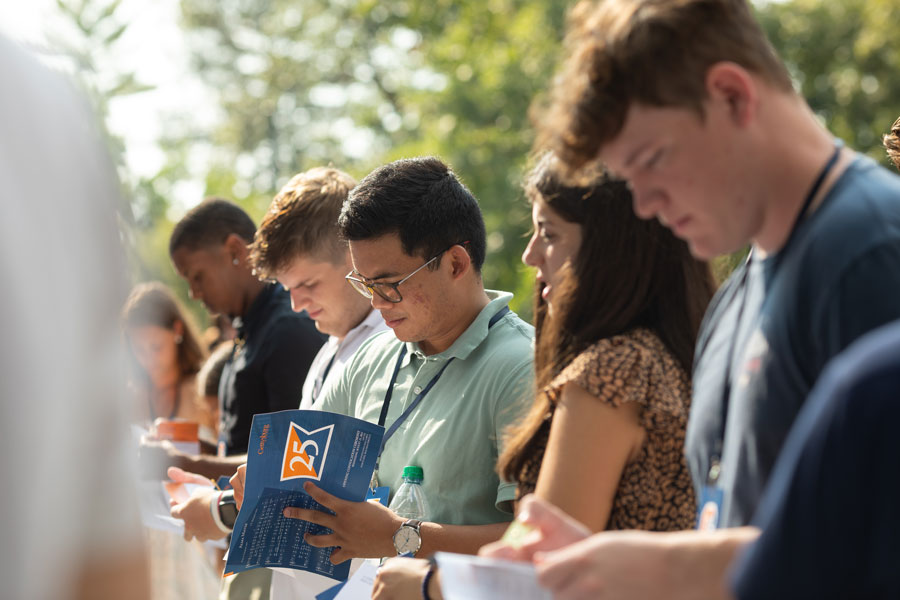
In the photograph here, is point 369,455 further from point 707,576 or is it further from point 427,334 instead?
point 707,576

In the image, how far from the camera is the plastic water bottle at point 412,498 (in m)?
2.79

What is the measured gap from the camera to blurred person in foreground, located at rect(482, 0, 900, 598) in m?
1.41

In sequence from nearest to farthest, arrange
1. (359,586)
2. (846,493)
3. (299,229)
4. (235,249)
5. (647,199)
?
(846,493), (647,199), (359,586), (299,229), (235,249)

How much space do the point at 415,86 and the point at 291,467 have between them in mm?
15082

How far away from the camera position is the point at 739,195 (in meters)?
1.54

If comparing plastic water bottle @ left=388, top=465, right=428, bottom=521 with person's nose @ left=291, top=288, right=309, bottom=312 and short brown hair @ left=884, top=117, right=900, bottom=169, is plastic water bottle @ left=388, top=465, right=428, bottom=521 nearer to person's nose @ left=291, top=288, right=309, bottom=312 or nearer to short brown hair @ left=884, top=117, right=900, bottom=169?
person's nose @ left=291, top=288, right=309, bottom=312

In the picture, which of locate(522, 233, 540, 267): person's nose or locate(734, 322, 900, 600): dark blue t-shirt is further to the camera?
locate(522, 233, 540, 267): person's nose

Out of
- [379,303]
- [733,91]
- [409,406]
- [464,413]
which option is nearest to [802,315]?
[733,91]

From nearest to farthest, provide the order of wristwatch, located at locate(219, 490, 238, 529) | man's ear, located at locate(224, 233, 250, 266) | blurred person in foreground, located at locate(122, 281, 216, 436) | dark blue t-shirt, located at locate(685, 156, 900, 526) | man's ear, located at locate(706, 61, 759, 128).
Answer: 1. dark blue t-shirt, located at locate(685, 156, 900, 526)
2. man's ear, located at locate(706, 61, 759, 128)
3. wristwatch, located at locate(219, 490, 238, 529)
4. man's ear, located at locate(224, 233, 250, 266)
5. blurred person in foreground, located at locate(122, 281, 216, 436)

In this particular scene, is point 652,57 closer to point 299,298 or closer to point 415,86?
point 299,298

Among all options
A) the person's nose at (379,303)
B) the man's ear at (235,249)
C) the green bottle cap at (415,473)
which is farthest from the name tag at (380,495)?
the man's ear at (235,249)

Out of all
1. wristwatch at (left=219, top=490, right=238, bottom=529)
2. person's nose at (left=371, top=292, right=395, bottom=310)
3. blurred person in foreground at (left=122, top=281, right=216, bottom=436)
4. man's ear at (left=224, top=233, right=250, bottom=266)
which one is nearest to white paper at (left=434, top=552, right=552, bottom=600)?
person's nose at (left=371, top=292, right=395, bottom=310)

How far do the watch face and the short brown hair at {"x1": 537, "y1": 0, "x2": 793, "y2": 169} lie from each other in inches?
54.4

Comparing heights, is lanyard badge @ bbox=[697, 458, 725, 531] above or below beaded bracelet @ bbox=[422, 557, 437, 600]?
above
